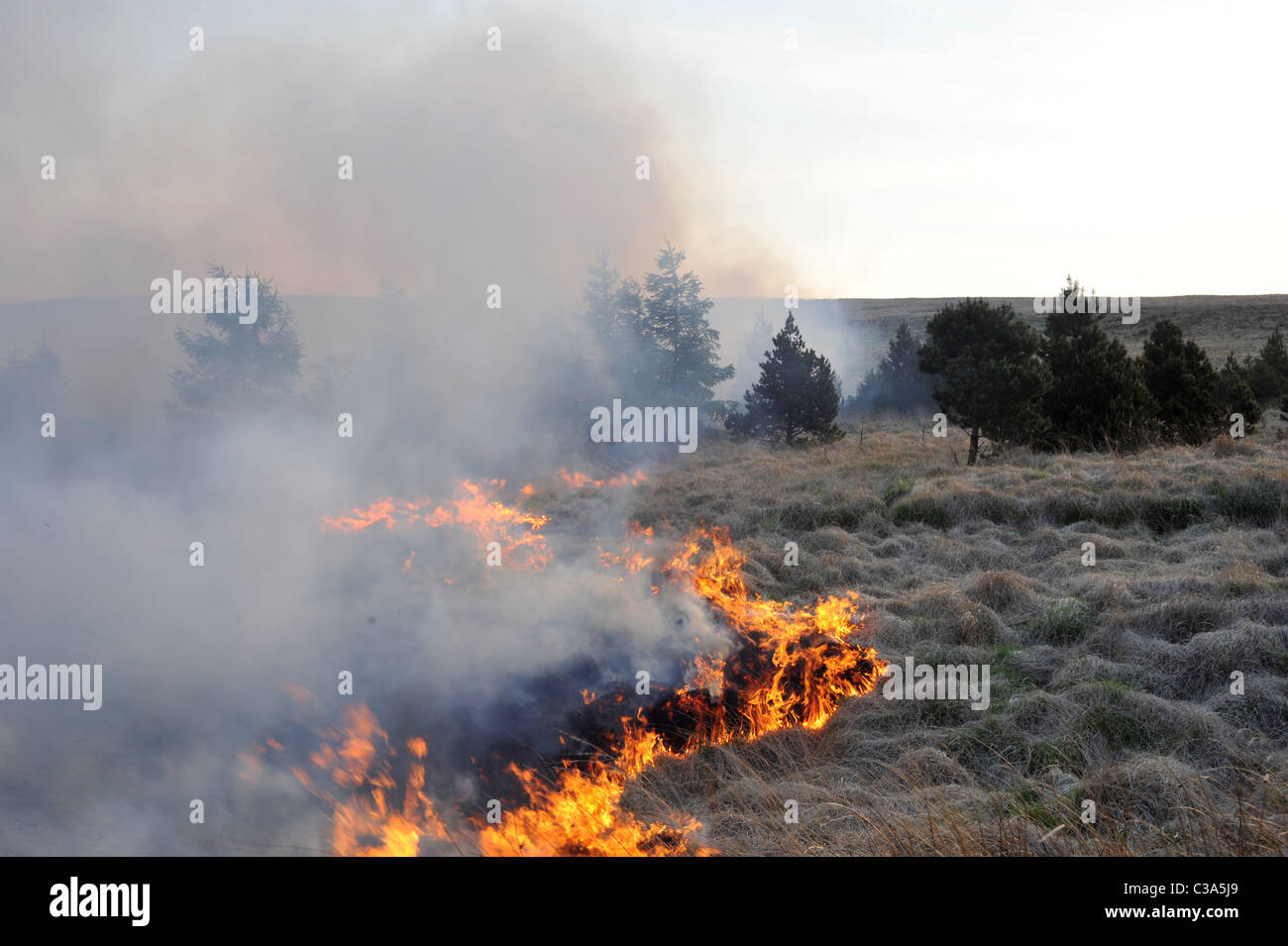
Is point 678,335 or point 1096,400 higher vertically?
point 678,335

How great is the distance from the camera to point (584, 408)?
2030cm

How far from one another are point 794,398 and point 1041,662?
16.6m

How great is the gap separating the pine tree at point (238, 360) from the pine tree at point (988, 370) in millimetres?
24234

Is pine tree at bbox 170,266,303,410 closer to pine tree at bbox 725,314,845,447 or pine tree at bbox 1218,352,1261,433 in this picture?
pine tree at bbox 725,314,845,447

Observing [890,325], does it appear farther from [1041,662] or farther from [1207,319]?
[1041,662]

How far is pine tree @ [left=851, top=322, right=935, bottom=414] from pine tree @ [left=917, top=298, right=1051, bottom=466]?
13.9 metres

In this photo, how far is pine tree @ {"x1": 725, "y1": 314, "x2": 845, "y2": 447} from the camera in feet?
74.9

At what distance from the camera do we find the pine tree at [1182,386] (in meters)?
18.5

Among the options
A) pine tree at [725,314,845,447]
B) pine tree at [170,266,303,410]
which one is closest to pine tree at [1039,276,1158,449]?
pine tree at [725,314,845,447]

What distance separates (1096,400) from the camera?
17781 millimetres

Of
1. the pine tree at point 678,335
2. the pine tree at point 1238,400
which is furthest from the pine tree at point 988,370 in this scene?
the pine tree at point 678,335

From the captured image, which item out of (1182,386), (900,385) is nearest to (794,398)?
(1182,386)

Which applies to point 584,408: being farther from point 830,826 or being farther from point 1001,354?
point 830,826
